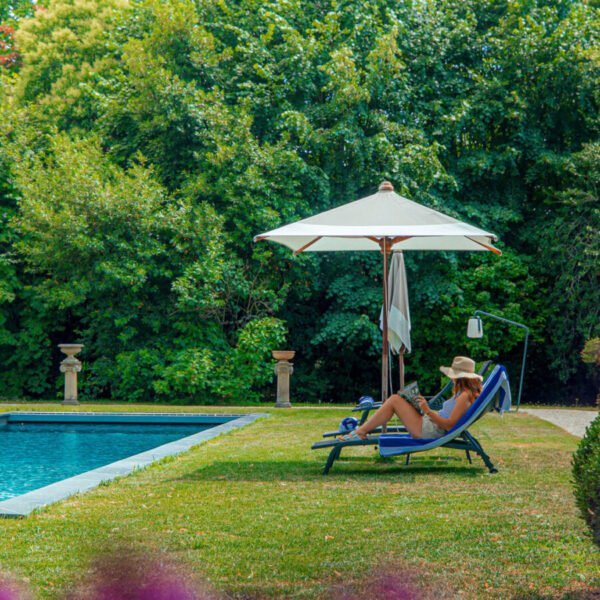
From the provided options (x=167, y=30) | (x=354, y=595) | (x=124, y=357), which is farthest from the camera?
(x=167, y=30)

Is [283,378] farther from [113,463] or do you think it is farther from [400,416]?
[400,416]

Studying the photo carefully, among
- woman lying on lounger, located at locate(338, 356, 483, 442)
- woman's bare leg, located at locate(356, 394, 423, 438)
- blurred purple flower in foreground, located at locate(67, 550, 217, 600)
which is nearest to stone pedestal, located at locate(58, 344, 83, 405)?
woman lying on lounger, located at locate(338, 356, 483, 442)

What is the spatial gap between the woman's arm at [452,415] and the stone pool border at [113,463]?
2.58 meters

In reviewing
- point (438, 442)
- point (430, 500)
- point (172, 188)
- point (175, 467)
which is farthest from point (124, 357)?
point (430, 500)

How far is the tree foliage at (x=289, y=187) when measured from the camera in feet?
52.9

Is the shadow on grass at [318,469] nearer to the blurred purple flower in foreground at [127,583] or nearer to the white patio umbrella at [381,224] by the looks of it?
the white patio umbrella at [381,224]

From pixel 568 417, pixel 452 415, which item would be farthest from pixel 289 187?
pixel 452 415

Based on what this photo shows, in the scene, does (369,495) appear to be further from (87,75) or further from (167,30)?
(87,75)

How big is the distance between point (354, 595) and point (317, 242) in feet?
22.1

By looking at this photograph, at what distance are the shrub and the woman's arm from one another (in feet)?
11.4

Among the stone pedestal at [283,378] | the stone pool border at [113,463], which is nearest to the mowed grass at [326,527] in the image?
the stone pool border at [113,463]

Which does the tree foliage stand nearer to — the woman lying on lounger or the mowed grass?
the woman lying on lounger

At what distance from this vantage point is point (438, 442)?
6.93 m

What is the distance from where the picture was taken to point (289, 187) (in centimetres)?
1652
